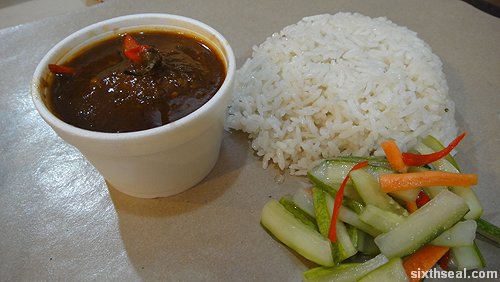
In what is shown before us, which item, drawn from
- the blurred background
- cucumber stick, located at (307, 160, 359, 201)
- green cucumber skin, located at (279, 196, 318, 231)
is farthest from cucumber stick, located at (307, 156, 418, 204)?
the blurred background

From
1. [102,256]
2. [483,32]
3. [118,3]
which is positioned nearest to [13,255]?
[102,256]

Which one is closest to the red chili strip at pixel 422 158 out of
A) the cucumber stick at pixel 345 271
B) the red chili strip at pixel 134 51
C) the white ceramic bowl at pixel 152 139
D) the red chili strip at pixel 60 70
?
the cucumber stick at pixel 345 271

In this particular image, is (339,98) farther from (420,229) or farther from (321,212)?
(420,229)

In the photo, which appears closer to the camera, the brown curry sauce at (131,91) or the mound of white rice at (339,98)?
the brown curry sauce at (131,91)

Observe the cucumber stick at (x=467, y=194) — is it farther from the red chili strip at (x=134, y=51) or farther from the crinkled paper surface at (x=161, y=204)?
the red chili strip at (x=134, y=51)

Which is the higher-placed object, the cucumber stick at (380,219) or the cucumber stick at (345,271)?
the cucumber stick at (380,219)
